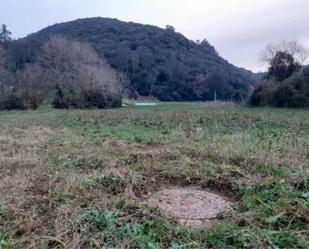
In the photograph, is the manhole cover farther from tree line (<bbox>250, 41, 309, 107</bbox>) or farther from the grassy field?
tree line (<bbox>250, 41, 309, 107</bbox>)

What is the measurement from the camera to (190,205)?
3871 mm

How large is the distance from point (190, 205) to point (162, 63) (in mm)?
56020

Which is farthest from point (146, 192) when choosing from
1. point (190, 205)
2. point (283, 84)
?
point (283, 84)

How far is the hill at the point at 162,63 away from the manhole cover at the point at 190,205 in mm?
45811

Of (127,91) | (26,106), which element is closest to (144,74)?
(127,91)

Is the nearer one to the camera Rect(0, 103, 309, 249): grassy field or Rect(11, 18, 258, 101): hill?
Rect(0, 103, 309, 249): grassy field

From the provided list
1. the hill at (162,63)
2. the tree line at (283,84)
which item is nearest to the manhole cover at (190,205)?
the tree line at (283,84)

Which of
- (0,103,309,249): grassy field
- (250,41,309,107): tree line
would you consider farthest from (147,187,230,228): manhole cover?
(250,41,309,107): tree line

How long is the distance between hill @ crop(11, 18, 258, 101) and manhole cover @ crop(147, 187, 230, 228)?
45.8 metres

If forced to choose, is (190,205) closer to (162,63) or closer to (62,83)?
(62,83)

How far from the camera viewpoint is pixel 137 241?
9.72ft

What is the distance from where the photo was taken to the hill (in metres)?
54.8

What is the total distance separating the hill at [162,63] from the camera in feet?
180

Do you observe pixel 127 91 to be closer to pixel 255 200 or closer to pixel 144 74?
pixel 144 74
